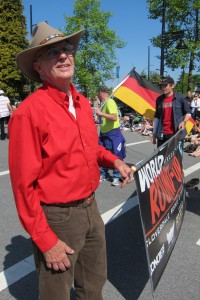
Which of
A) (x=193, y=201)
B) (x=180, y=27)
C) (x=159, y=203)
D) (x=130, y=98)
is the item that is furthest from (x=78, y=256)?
(x=180, y=27)

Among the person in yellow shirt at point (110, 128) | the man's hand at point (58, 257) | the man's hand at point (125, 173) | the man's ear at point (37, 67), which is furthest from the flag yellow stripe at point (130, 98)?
the man's hand at point (58, 257)

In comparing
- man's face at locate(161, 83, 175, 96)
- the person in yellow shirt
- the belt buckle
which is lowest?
the person in yellow shirt

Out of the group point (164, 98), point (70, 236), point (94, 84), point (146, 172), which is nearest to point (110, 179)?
point (164, 98)

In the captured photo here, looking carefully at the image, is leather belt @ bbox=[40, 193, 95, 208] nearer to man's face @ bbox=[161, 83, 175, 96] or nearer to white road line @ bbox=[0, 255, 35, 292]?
white road line @ bbox=[0, 255, 35, 292]

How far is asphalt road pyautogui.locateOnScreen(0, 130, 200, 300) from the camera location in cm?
283

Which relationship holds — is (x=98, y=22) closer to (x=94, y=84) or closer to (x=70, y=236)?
(x=94, y=84)

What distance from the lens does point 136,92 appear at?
702 cm

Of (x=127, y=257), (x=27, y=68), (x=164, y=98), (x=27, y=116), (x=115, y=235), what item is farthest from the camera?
(x=164, y=98)

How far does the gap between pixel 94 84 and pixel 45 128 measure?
98.2ft

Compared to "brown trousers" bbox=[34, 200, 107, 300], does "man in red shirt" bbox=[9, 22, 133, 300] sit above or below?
above

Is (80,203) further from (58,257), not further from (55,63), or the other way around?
(55,63)

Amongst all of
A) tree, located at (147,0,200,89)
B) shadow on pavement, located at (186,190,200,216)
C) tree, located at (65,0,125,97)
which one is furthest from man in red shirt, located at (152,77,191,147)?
tree, located at (65,0,125,97)

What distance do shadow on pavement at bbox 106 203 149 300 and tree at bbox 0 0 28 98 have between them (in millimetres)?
30738

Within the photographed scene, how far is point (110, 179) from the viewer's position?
260 inches
